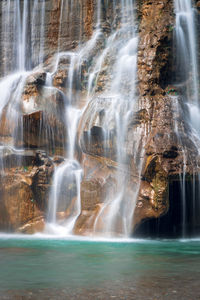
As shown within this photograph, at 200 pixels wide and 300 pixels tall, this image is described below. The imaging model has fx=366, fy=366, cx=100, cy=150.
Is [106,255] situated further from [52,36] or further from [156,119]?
[52,36]

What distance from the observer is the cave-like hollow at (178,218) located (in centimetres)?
1246

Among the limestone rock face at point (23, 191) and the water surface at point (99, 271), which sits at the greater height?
the limestone rock face at point (23, 191)

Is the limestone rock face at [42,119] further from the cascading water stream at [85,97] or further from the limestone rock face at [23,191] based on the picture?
the limestone rock face at [23,191]

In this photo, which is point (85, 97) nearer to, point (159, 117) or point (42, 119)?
point (42, 119)

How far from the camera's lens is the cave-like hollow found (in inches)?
491

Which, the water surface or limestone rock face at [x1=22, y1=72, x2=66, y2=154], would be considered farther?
limestone rock face at [x1=22, y1=72, x2=66, y2=154]

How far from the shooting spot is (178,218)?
43.3ft

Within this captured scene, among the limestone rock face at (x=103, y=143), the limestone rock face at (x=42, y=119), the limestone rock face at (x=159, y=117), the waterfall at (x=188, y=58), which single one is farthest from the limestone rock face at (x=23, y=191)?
the waterfall at (x=188, y=58)

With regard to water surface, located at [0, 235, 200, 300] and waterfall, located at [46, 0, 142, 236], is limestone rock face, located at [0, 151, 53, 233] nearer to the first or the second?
waterfall, located at [46, 0, 142, 236]

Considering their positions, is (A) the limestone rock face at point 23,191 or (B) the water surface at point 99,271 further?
(A) the limestone rock face at point 23,191

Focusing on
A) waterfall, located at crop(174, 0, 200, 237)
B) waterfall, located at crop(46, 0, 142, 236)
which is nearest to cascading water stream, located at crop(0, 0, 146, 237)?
waterfall, located at crop(46, 0, 142, 236)

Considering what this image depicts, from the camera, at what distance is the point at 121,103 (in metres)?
14.3

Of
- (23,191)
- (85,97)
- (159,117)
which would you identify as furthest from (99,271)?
(85,97)

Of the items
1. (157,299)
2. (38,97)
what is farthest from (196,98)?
(157,299)
